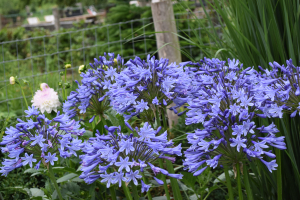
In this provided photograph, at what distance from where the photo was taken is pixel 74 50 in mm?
4387

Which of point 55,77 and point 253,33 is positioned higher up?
point 55,77

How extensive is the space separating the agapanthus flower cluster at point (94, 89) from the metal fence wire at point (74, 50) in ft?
0.91

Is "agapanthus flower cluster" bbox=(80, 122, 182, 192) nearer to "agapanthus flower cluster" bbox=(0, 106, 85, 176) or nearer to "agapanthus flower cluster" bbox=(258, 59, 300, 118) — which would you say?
"agapanthus flower cluster" bbox=(0, 106, 85, 176)

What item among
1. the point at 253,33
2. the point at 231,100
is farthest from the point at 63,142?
the point at 253,33

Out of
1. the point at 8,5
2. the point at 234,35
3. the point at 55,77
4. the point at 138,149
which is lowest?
the point at 138,149

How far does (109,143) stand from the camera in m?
1.27

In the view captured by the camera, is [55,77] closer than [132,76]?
No

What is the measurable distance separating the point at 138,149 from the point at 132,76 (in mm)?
353

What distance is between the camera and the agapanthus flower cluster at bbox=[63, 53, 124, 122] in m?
1.75

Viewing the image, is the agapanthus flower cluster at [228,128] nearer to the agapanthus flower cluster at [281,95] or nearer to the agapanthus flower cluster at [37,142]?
the agapanthus flower cluster at [281,95]

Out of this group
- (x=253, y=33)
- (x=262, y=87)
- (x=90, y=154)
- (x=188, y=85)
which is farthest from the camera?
(x=253, y=33)

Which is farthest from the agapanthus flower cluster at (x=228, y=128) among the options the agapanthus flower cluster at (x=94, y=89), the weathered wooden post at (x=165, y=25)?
the weathered wooden post at (x=165, y=25)

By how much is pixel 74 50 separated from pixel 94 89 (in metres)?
2.76

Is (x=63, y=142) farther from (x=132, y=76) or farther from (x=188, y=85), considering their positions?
(x=188, y=85)
